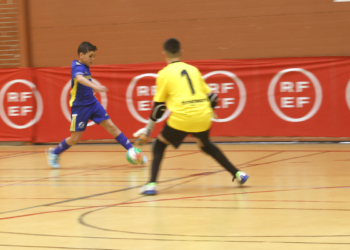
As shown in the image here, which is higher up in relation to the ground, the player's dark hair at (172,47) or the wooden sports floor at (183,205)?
the player's dark hair at (172,47)

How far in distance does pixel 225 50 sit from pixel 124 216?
6.41m

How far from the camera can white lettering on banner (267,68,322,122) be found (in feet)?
31.4

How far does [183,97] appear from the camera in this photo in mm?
5176

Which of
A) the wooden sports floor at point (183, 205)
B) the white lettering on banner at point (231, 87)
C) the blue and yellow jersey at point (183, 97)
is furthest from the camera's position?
the white lettering on banner at point (231, 87)

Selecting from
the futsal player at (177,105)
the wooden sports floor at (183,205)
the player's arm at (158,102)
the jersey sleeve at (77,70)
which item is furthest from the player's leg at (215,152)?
the jersey sleeve at (77,70)

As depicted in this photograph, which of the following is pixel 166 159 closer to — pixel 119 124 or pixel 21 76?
pixel 119 124

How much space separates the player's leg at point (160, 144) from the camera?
5250mm

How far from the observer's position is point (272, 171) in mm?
6668

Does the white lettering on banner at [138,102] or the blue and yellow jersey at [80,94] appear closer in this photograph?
the blue and yellow jersey at [80,94]

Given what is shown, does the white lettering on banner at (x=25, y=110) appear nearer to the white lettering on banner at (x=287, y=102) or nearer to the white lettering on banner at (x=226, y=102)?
the white lettering on banner at (x=226, y=102)

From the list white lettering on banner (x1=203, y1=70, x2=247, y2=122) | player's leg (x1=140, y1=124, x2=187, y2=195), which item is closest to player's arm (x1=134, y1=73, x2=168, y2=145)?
player's leg (x1=140, y1=124, x2=187, y2=195)

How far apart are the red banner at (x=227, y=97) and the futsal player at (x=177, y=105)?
4.66 meters

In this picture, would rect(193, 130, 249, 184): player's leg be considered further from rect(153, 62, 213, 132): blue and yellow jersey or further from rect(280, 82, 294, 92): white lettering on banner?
rect(280, 82, 294, 92): white lettering on banner

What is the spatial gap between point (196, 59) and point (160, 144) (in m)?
5.30
